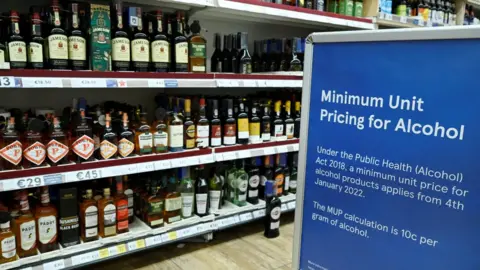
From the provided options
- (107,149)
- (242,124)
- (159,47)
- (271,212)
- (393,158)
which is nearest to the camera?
(393,158)

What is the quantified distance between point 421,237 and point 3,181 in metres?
1.56

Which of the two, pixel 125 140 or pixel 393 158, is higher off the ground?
pixel 393 158

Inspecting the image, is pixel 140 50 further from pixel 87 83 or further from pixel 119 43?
pixel 87 83

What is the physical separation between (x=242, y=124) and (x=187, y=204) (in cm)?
60

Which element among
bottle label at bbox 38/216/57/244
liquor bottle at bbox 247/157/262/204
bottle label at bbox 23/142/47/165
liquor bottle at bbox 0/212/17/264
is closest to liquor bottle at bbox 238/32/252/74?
liquor bottle at bbox 247/157/262/204

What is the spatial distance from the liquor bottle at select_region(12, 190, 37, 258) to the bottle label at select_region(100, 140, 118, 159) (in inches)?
14.7

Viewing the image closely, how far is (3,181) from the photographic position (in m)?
1.54

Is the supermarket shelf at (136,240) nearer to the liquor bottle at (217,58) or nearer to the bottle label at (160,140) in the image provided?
the bottle label at (160,140)

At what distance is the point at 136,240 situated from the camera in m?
1.98

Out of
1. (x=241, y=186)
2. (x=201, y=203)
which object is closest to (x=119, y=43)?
(x=201, y=203)

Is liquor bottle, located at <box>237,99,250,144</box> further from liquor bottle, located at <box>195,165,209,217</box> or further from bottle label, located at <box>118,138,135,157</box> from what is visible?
bottle label, located at <box>118,138,135,157</box>

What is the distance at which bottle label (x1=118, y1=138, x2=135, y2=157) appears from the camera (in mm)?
1873

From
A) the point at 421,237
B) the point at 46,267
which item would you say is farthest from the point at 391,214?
the point at 46,267

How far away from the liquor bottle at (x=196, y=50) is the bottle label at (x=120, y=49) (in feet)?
1.24
